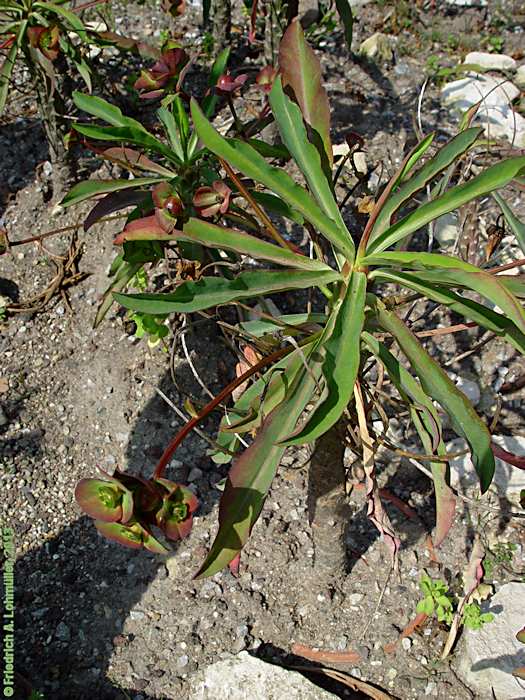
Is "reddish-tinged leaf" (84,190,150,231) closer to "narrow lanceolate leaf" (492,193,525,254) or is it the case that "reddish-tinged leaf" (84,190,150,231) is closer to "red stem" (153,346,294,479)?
"red stem" (153,346,294,479)

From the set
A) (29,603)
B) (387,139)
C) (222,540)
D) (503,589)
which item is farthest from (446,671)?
(387,139)

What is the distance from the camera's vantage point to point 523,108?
11.7 ft

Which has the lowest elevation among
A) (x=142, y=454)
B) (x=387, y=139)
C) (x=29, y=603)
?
(x=29, y=603)

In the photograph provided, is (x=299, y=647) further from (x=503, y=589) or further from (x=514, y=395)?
(x=514, y=395)

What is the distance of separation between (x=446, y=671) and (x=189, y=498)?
3.92 ft

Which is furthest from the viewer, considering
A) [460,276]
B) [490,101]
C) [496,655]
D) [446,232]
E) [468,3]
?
[468,3]

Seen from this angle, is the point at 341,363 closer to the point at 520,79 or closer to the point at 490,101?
the point at 490,101

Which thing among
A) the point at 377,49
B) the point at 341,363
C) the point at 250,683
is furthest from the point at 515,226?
the point at 377,49

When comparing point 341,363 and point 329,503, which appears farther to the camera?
point 329,503

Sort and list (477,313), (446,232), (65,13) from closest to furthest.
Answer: (477,313)
(65,13)
(446,232)

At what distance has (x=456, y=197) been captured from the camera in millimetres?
1619

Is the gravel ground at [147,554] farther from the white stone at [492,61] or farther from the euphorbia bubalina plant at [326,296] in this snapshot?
the white stone at [492,61]

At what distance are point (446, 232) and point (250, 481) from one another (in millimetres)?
2044

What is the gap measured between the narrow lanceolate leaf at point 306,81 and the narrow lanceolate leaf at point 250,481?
0.72 metres
